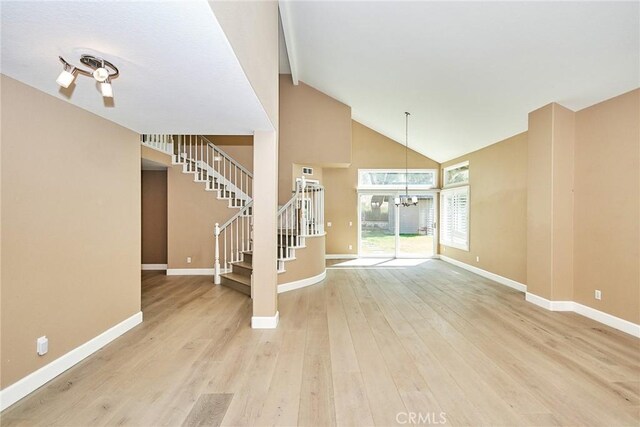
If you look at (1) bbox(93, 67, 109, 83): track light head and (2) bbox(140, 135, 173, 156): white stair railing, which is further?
(2) bbox(140, 135, 173, 156): white stair railing

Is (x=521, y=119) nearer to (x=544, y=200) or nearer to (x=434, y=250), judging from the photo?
(x=544, y=200)

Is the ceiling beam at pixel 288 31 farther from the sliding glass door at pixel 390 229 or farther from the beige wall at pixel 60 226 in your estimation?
the sliding glass door at pixel 390 229

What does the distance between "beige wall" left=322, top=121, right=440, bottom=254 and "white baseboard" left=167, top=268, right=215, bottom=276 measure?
3.83m

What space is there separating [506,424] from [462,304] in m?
2.73

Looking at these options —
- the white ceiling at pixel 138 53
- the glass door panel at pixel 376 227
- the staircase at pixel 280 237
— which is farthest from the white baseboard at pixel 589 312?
the white ceiling at pixel 138 53

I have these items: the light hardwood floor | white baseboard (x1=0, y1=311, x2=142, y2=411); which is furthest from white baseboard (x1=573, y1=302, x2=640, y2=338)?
white baseboard (x1=0, y1=311, x2=142, y2=411)

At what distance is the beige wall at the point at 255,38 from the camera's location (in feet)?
5.33

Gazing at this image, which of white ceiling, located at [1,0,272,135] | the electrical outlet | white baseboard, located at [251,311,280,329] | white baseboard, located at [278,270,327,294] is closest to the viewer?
white ceiling, located at [1,0,272,135]

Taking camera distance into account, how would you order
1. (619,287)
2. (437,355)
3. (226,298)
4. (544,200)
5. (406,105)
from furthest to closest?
1. (406,105)
2. (226,298)
3. (544,200)
4. (619,287)
5. (437,355)

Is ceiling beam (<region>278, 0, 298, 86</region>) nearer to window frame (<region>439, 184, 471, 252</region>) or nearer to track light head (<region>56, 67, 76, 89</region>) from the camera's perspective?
track light head (<region>56, 67, 76, 89</region>)

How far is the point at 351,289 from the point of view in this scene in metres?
5.40

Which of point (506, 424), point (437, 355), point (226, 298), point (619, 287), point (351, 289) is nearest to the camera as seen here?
point (506, 424)

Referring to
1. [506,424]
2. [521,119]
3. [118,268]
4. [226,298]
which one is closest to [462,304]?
[506,424]

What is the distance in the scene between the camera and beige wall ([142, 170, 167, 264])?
6.97 metres
